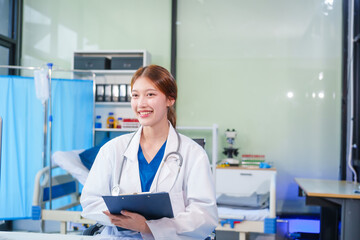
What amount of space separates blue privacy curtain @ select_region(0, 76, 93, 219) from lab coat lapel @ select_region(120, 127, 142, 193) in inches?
93.3

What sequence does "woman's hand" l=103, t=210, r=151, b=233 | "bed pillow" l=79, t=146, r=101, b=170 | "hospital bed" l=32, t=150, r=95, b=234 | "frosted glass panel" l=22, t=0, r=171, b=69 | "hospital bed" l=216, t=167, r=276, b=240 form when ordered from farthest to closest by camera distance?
"frosted glass panel" l=22, t=0, r=171, b=69 < "bed pillow" l=79, t=146, r=101, b=170 < "hospital bed" l=32, t=150, r=95, b=234 < "hospital bed" l=216, t=167, r=276, b=240 < "woman's hand" l=103, t=210, r=151, b=233

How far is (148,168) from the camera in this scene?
5.47 feet

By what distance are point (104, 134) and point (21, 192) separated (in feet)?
3.84

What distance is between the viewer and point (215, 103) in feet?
14.4

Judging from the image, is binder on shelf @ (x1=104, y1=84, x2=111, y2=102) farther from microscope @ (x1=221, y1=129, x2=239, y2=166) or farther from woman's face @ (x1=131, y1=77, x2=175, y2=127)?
woman's face @ (x1=131, y1=77, x2=175, y2=127)

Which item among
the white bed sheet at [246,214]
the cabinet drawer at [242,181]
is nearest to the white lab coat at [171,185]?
the white bed sheet at [246,214]

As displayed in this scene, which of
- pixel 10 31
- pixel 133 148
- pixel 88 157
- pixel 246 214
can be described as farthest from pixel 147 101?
pixel 10 31

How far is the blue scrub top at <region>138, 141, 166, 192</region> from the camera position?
5.31 feet

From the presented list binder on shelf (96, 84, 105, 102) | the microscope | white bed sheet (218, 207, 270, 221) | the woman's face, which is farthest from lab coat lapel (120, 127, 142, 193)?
binder on shelf (96, 84, 105, 102)

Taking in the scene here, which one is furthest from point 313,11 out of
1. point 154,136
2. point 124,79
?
point 154,136

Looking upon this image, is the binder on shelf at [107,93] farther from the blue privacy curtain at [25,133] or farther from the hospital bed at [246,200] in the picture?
the hospital bed at [246,200]

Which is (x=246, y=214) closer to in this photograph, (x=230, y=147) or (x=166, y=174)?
(x=230, y=147)

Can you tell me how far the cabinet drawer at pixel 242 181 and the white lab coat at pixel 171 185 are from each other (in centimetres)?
209

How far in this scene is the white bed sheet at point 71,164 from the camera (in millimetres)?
3116
